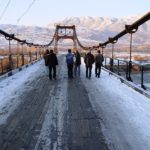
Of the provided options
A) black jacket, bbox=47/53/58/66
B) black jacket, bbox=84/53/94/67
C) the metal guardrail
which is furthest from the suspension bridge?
the metal guardrail

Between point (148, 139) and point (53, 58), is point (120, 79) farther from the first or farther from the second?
point (148, 139)

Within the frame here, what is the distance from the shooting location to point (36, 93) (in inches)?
612

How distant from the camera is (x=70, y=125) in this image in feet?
31.2

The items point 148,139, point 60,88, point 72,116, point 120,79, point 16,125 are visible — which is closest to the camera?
point 148,139

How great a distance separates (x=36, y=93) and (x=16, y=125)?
5.99 m

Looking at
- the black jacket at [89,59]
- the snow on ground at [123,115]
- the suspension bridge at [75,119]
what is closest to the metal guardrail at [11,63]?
the black jacket at [89,59]

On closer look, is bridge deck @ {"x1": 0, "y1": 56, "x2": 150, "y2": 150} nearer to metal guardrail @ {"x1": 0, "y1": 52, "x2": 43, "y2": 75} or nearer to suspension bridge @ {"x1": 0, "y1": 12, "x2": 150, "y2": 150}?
suspension bridge @ {"x1": 0, "y1": 12, "x2": 150, "y2": 150}

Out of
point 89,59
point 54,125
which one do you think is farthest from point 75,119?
point 89,59

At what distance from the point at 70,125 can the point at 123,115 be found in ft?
5.88

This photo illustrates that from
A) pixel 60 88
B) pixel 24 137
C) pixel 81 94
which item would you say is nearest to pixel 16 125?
pixel 24 137

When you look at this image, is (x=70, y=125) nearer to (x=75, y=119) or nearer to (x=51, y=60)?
(x=75, y=119)

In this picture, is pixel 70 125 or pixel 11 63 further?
pixel 11 63

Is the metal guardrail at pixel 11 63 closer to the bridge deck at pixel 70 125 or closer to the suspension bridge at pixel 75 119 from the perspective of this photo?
the suspension bridge at pixel 75 119

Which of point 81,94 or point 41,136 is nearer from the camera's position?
point 41,136
